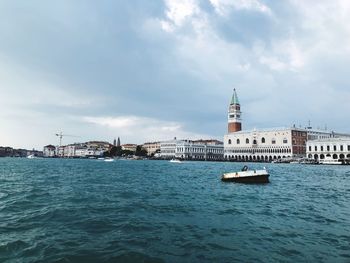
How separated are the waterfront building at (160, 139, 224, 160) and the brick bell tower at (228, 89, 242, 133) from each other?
19971mm

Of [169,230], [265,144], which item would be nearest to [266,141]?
[265,144]

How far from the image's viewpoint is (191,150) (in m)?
175

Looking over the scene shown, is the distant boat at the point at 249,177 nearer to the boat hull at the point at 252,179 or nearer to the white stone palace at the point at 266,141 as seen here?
the boat hull at the point at 252,179

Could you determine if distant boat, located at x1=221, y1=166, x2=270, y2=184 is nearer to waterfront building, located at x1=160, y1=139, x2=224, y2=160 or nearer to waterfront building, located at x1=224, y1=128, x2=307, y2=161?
waterfront building, located at x1=224, y1=128, x2=307, y2=161

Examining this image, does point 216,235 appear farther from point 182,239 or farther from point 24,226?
point 24,226

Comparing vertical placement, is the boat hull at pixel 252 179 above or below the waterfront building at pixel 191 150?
below

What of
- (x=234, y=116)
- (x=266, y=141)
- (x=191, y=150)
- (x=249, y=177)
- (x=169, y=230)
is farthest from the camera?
(x=191, y=150)

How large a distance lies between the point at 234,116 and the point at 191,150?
29.1 metres

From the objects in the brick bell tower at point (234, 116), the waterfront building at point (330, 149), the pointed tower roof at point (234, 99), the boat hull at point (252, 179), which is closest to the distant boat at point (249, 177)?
the boat hull at point (252, 179)

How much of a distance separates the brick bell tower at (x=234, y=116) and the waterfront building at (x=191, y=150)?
1997 centimetres

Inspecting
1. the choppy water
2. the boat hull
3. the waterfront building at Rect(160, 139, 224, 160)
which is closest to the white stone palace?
the waterfront building at Rect(160, 139, 224, 160)

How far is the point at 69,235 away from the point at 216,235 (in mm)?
4824

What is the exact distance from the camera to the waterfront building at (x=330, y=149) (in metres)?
106

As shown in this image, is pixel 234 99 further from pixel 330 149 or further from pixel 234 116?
pixel 330 149
